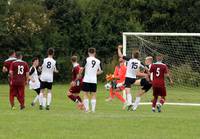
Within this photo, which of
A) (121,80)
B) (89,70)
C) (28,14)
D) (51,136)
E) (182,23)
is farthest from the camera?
(182,23)

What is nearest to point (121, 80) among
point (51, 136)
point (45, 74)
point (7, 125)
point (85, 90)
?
point (45, 74)

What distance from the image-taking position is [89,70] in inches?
833

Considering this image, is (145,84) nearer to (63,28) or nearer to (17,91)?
(17,91)

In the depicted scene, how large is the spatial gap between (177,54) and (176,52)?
1167 millimetres

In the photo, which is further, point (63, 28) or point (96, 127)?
point (63, 28)

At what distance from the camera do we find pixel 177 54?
1484 inches

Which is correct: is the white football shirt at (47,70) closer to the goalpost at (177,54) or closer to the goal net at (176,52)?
the goal net at (176,52)

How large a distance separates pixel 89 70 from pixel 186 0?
3807cm

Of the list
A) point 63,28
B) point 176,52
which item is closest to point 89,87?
point 176,52

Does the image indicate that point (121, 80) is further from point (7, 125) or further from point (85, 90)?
point (7, 125)

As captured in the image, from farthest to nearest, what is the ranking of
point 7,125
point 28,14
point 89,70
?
1. point 28,14
2. point 89,70
3. point 7,125

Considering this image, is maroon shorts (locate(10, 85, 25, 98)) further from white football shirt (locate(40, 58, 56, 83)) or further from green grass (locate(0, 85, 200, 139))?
green grass (locate(0, 85, 200, 139))

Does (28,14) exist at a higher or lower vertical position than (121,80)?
higher

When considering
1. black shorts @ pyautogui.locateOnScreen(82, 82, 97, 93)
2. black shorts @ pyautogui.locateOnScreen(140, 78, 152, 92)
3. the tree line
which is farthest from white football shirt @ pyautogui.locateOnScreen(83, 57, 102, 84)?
the tree line
